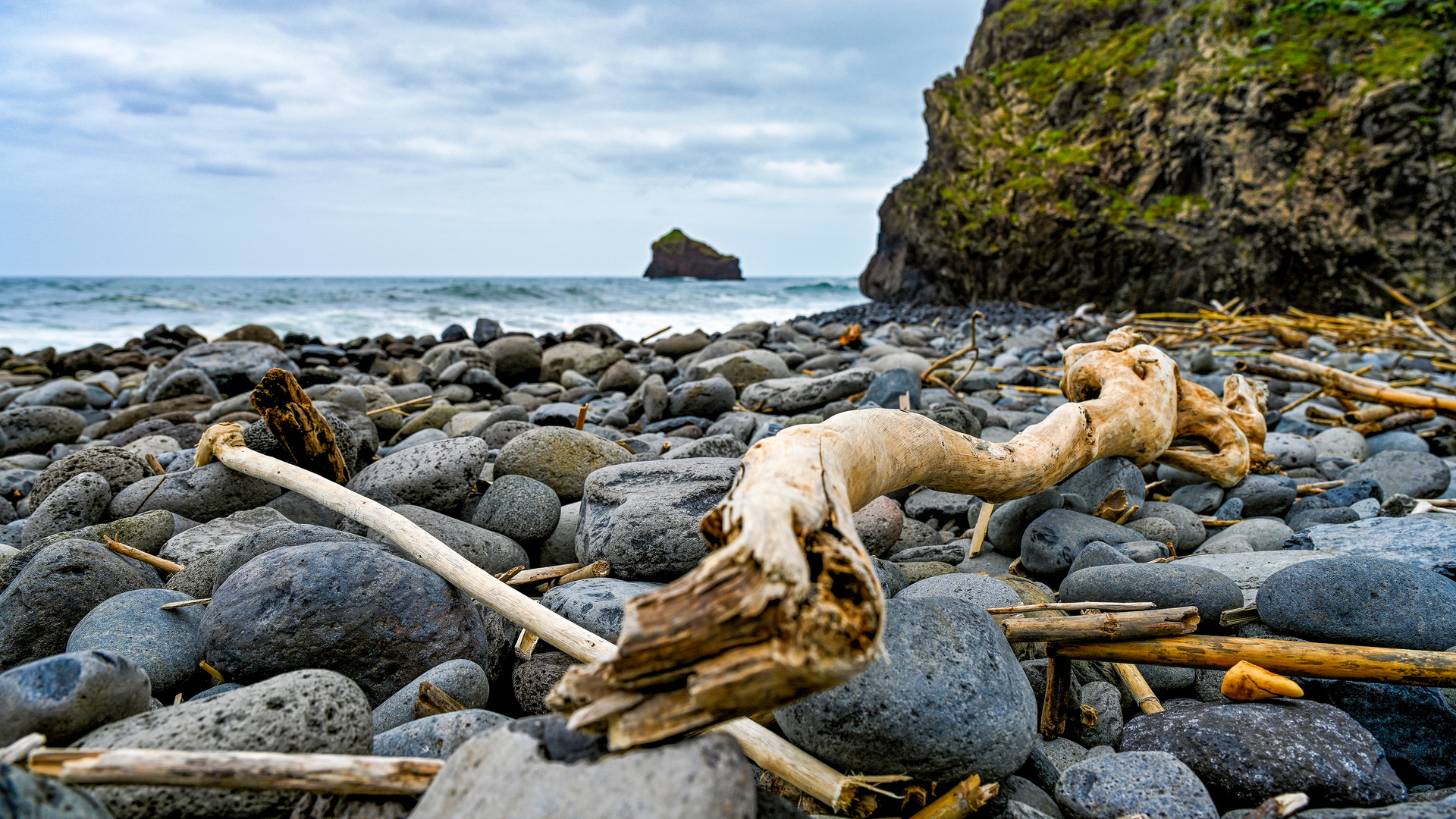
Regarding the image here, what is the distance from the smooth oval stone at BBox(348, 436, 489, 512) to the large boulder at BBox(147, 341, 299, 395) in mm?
5045

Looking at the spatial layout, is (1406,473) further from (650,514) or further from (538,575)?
(538,575)

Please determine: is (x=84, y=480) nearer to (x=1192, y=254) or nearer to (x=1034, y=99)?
(x=1192, y=254)

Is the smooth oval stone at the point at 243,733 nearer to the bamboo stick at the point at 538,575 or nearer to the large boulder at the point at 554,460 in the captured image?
the bamboo stick at the point at 538,575

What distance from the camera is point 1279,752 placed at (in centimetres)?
165

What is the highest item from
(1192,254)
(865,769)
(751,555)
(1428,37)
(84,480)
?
(1428,37)

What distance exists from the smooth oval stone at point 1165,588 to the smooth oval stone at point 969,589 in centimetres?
21

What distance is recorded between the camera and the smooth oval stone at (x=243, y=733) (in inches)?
52.1

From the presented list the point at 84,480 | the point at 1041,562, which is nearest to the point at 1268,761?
the point at 1041,562

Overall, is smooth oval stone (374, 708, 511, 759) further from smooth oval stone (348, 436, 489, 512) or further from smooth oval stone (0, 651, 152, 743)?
smooth oval stone (348, 436, 489, 512)

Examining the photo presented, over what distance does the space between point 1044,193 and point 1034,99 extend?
9.07ft

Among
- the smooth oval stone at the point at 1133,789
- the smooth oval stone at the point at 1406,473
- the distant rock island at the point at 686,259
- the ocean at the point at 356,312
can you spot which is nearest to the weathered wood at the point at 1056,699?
the smooth oval stone at the point at 1133,789

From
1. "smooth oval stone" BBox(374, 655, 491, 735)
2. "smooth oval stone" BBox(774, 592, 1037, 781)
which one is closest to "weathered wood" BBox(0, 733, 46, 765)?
"smooth oval stone" BBox(374, 655, 491, 735)

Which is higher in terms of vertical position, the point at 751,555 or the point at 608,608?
the point at 751,555

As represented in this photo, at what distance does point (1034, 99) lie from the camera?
17.8 metres
